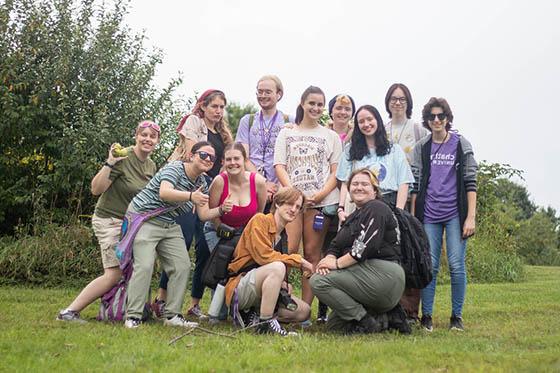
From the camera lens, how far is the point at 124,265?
642cm

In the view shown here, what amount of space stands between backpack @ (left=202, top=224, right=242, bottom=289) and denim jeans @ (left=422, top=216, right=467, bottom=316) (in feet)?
6.30

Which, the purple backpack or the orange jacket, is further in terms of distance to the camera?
the purple backpack

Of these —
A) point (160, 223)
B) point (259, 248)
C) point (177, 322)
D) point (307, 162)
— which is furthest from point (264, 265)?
point (307, 162)

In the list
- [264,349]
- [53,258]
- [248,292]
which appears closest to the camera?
[264,349]

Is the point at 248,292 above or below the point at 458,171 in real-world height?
below

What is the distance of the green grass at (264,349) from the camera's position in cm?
448

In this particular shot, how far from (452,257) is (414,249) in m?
0.61

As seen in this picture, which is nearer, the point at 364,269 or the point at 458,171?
the point at 364,269

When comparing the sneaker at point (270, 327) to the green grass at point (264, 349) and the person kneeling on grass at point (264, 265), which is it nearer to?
the person kneeling on grass at point (264, 265)

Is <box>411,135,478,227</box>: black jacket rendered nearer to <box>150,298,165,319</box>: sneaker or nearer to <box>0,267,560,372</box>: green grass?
<box>0,267,560,372</box>: green grass

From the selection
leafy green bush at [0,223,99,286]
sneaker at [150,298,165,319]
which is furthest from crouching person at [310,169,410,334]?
leafy green bush at [0,223,99,286]

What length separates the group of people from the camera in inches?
239

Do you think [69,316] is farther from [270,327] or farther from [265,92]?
[265,92]

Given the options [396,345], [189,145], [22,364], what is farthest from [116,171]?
[396,345]
